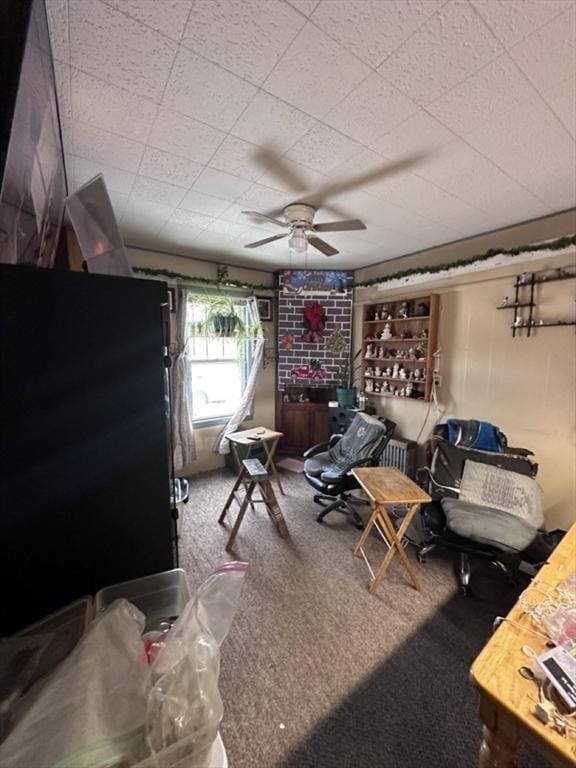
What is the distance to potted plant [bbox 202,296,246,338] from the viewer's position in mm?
3840

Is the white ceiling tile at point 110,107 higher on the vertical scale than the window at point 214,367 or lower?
higher

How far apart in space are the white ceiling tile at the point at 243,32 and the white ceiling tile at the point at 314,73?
0.04 metres

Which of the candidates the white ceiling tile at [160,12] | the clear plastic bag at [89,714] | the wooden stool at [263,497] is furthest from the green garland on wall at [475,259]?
the clear plastic bag at [89,714]

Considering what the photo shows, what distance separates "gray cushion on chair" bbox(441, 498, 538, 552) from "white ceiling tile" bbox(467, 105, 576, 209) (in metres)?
2.22

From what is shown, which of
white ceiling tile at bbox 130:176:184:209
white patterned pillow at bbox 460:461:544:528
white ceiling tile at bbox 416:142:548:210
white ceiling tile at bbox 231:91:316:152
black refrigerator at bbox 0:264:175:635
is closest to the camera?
black refrigerator at bbox 0:264:175:635

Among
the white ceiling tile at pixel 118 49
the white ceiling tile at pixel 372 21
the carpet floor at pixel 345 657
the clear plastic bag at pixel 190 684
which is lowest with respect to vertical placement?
the carpet floor at pixel 345 657

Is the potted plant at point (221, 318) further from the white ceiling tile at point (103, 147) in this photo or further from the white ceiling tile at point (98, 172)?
the white ceiling tile at point (103, 147)

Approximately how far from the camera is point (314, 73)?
3.88ft

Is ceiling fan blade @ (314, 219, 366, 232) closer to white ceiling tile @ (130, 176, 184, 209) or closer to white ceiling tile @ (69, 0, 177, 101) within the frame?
white ceiling tile @ (130, 176, 184, 209)

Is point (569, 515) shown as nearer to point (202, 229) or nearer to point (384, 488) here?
point (384, 488)

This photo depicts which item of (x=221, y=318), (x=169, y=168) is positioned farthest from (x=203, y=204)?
(x=221, y=318)

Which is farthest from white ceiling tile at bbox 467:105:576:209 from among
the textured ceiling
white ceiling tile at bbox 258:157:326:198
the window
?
the window

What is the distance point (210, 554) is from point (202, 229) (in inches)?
109

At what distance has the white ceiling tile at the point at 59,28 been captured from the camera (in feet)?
3.16
